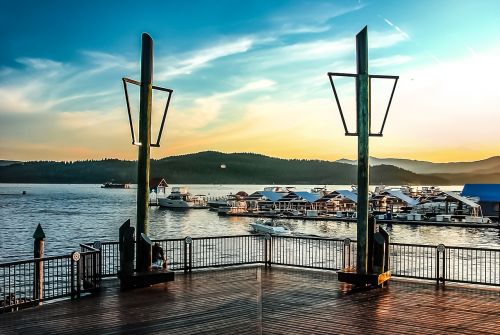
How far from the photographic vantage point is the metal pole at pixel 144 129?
13.6 m

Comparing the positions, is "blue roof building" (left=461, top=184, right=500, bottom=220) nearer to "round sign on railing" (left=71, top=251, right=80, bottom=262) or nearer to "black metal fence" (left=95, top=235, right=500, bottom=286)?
"black metal fence" (left=95, top=235, right=500, bottom=286)

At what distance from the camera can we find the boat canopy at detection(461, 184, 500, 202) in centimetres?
7762

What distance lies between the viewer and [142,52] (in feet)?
44.6

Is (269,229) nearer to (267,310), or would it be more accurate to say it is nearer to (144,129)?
(144,129)

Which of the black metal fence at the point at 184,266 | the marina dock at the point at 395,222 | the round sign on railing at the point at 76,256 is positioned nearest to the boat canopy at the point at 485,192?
the marina dock at the point at 395,222

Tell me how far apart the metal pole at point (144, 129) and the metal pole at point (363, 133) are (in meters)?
5.84

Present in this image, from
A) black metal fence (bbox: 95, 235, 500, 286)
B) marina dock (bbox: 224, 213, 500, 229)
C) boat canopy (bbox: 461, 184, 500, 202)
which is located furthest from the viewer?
boat canopy (bbox: 461, 184, 500, 202)

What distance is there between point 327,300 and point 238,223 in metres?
76.9

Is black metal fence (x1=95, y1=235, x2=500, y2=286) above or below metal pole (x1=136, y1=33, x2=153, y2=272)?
below

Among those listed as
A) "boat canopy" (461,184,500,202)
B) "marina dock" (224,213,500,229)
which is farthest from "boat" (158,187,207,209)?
"boat canopy" (461,184,500,202)

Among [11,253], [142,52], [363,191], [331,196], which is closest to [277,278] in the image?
[363,191]

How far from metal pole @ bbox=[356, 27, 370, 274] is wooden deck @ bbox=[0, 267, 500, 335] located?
1.20 metres

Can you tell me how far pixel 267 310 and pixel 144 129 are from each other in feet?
20.6

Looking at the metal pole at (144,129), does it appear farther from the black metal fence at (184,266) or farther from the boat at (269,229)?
the boat at (269,229)
